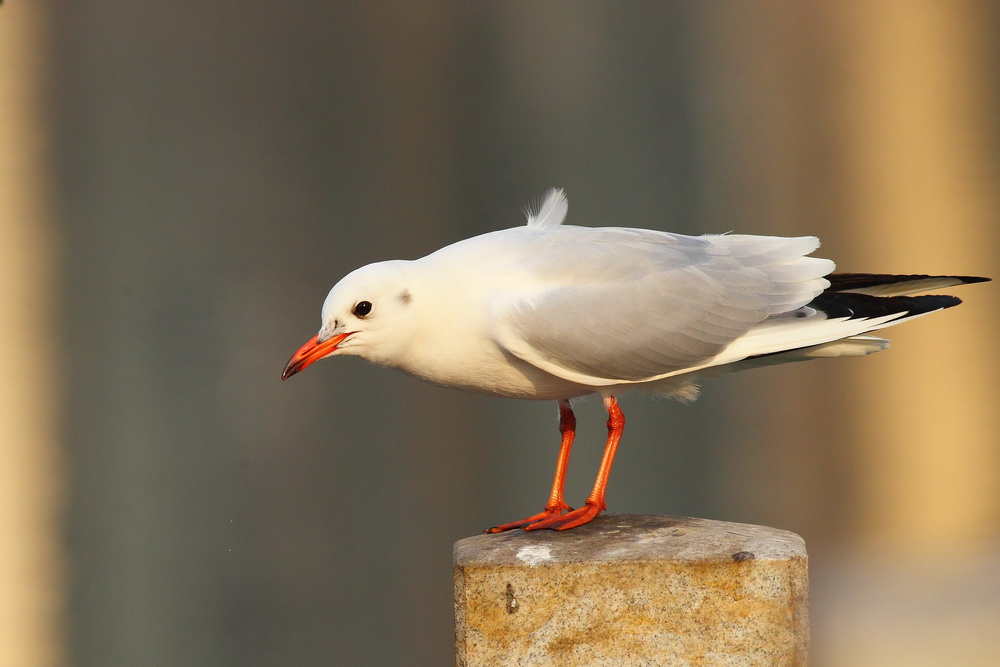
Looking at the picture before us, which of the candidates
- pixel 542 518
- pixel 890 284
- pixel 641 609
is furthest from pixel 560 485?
pixel 890 284

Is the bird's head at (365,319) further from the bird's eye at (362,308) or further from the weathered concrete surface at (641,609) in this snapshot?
the weathered concrete surface at (641,609)

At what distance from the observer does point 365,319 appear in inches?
111

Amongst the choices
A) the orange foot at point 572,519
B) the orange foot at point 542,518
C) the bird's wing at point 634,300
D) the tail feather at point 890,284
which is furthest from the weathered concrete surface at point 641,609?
the tail feather at point 890,284

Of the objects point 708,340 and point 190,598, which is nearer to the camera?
point 708,340

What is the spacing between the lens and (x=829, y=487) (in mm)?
5719

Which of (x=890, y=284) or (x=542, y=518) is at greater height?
(x=890, y=284)

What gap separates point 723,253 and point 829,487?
116 inches

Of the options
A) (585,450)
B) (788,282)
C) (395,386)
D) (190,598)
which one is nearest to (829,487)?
(585,450)

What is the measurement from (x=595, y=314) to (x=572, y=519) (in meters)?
0.55

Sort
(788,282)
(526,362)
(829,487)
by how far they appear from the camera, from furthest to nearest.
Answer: (829,487) → (788,282) → (526,362)

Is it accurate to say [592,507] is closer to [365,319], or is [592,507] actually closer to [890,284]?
[365,319]

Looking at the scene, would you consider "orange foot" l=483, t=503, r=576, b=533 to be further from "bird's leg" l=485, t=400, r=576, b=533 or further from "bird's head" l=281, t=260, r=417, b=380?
"bird's head" l=281, t=260, r=417, b=380

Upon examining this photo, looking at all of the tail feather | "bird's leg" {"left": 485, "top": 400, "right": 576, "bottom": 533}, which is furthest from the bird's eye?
the tail feather

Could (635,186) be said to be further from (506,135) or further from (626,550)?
(626,550)
